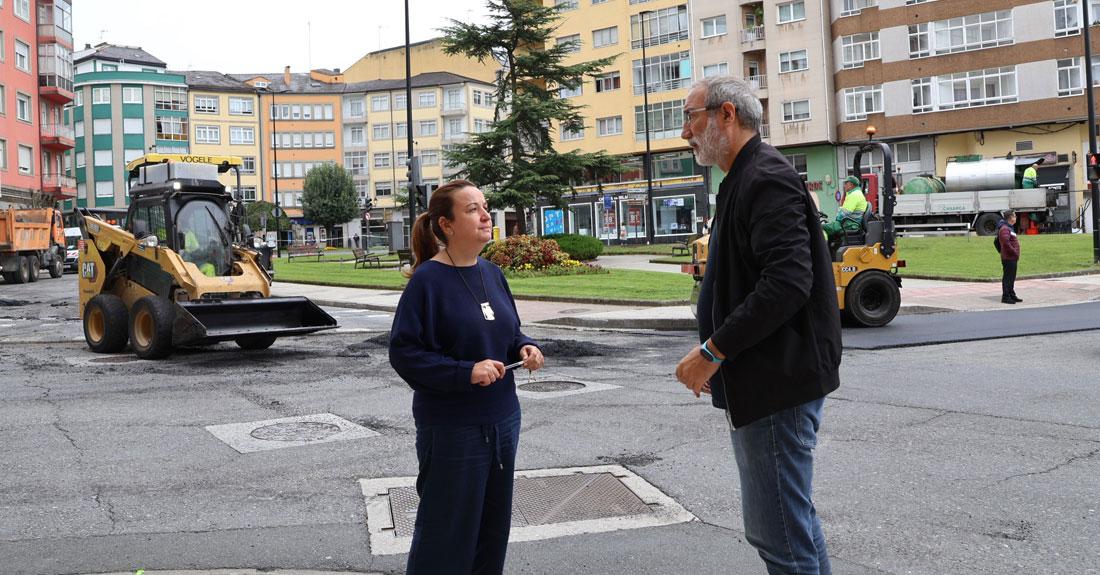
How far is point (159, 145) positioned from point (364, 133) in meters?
18.9

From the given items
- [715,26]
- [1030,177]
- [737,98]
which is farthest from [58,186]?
[737,98]

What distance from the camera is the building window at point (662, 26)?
5501 centimetres

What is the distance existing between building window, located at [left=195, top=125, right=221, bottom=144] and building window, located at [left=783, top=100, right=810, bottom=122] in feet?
199

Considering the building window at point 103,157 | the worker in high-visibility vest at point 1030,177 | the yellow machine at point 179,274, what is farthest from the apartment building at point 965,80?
the building window at point 103,157

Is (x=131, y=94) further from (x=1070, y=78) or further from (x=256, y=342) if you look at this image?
(x=256, y=342)

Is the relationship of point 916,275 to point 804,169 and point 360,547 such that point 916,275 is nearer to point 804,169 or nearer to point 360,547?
point 360,547

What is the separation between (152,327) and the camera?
1180 cm

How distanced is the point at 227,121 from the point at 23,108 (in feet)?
125

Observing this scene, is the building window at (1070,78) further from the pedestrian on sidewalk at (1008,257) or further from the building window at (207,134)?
the building window at (207,134)

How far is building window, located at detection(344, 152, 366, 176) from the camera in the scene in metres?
91.6

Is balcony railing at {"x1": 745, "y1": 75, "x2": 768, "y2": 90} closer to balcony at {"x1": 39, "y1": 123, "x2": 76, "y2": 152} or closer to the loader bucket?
balcony at {"x1": 39, "y1": 123, "x2": 76, "y2": 152}

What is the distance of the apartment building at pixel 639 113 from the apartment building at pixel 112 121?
146ft

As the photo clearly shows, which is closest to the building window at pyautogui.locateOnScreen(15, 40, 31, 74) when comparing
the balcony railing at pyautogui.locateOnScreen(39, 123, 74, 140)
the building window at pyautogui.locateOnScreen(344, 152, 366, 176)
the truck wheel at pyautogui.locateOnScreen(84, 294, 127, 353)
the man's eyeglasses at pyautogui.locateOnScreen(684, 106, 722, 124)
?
the balcony railing at pyautogui.locateOnScreen(39, 123, 74, 140)

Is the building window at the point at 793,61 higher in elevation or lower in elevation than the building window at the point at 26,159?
higher
